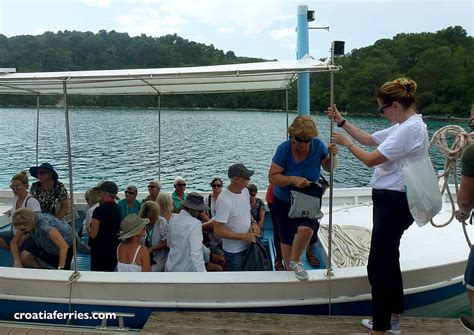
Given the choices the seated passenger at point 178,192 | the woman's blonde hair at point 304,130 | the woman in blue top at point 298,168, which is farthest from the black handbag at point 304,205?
the seated passenger at point 178,192

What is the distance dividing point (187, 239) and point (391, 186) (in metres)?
1.69

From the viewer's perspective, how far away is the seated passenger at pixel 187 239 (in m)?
3.52

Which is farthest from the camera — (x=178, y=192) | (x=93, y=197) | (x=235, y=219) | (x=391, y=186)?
(x=178, y=192)

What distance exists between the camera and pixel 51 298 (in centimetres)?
345

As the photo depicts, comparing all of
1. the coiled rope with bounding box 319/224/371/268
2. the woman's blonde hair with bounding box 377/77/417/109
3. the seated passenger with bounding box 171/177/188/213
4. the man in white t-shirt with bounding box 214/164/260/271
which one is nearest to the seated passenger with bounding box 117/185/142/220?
the seated passenger with bounding box 171/177/188/213

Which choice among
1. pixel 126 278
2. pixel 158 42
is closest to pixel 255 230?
pixel 126 278

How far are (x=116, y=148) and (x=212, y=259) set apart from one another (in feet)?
82.0

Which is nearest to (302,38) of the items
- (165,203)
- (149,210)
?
(165,203)

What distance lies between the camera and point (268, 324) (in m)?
3.13

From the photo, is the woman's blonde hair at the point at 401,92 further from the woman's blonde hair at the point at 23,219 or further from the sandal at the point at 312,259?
the woman's blonde hair at the point at 23,219

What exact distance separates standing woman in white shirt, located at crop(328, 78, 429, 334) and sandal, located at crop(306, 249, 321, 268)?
1420 mm

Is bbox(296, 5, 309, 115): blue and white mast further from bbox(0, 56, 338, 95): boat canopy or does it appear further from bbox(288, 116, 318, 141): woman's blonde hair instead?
bbox(288, 116, 318, 141): woman's blonde hair

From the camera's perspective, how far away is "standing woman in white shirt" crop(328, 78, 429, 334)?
259 centimetres

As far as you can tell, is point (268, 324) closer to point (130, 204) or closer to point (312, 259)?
point (312, 259)
